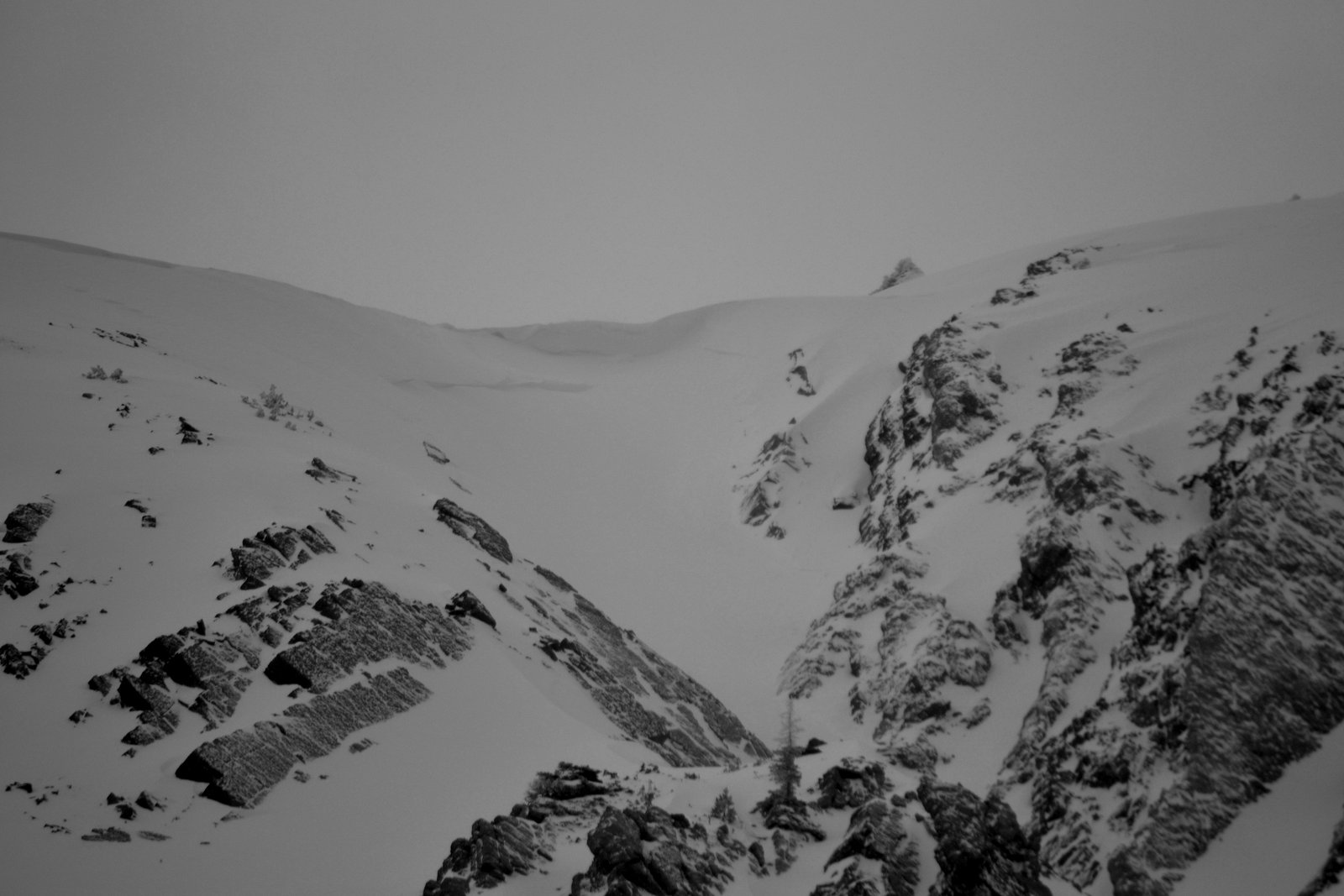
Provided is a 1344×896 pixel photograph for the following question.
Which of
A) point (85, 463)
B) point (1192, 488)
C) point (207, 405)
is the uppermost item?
point (207, 405)

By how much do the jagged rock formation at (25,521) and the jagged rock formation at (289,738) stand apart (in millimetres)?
9136

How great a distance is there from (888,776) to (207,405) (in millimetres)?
29996

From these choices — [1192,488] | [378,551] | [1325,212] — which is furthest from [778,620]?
[1325,212]

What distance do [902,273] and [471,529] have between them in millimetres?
94810

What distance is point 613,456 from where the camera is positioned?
7331 centimetres

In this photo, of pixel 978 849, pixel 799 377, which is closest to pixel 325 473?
pixel 978 849

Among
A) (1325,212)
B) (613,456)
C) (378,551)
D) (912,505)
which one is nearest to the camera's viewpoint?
(378,551)

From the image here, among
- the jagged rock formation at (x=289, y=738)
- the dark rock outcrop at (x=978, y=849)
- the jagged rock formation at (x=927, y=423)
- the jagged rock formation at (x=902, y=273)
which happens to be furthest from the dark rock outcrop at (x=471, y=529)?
the jagged rock formation at (x=902, y=273)

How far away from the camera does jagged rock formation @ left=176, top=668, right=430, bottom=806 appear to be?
16.7 meters

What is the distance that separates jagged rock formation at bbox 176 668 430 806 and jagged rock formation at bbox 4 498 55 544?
914cm

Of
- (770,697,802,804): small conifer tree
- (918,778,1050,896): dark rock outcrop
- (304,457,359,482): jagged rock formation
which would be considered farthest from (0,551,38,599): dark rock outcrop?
(918,778,1050,896): dark rock outcrop

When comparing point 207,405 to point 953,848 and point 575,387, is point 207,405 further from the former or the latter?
point 575,387

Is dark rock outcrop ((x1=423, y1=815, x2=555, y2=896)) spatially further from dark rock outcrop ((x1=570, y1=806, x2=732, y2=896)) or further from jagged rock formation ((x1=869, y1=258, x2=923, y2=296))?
jagged rock formation ((x1=869, y1=258, x2=923, y2=296))

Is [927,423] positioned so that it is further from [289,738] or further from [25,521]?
[25,521]
